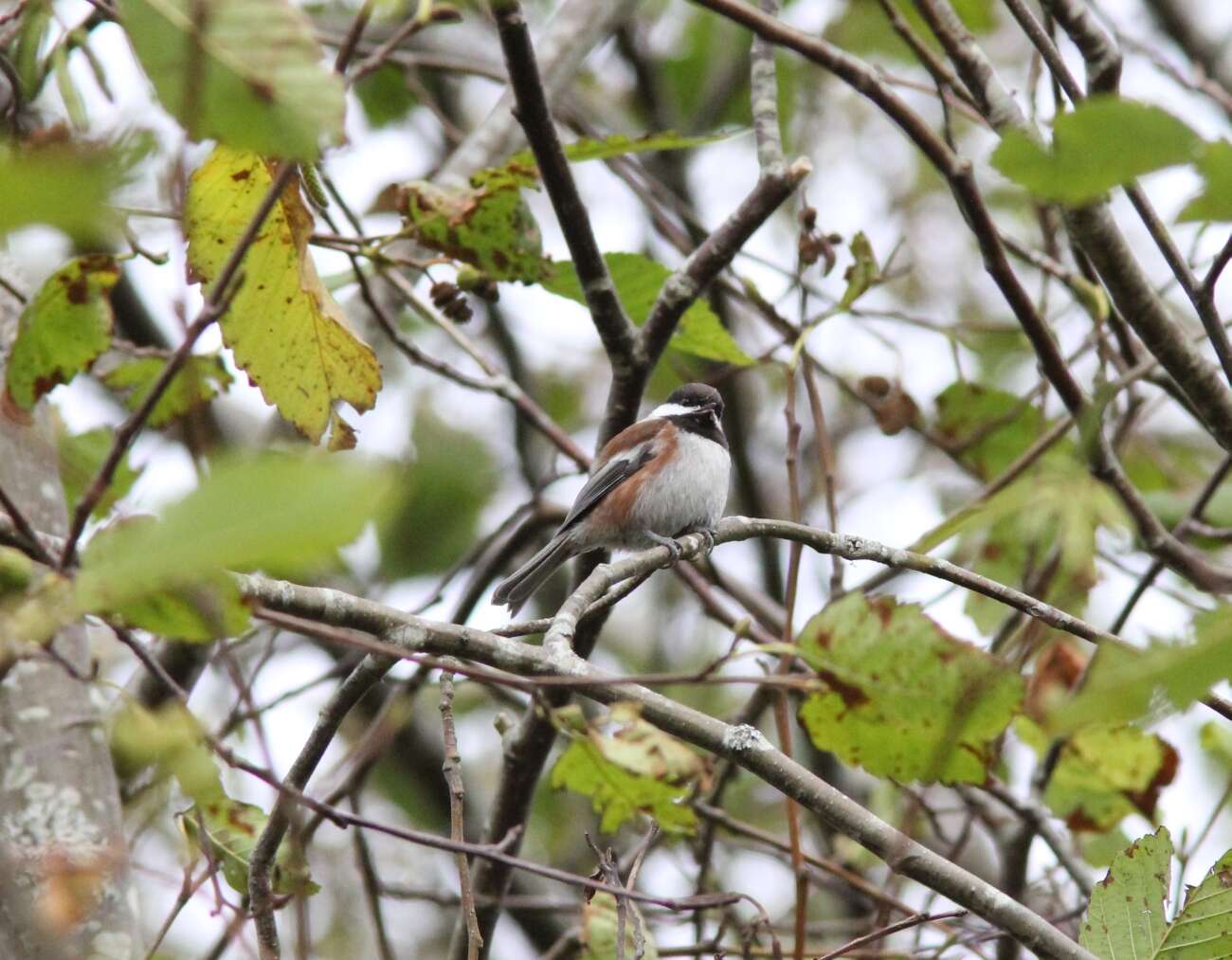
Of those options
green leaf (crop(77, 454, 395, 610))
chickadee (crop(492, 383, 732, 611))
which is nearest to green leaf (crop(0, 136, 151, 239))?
green leaf (crop(77, 454, 395, 610))

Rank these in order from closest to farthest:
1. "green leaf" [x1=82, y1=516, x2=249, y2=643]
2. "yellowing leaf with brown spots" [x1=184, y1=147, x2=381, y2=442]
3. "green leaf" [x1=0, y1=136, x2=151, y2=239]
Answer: "green leaf" [x1=0, y1=136, x2=151, y2=239], "green leaf" [x1=82, y1=516, x2=249, y2=643], "yellowing leaf with brown spots" [x1=184, y1=147, x2=381, y2=442]

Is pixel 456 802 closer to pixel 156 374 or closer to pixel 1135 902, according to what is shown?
pixel 1135 902

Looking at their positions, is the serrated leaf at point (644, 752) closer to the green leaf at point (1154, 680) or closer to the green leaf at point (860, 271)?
the green leaf at point (1154, 680)

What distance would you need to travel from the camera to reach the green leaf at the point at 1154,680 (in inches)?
40.6

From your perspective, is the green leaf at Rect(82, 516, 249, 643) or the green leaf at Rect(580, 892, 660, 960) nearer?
the green leaf at Rect(82, 516, 249, 643)

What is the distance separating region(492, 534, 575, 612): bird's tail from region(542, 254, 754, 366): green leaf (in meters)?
1.47

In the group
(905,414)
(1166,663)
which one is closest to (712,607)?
(905,414)

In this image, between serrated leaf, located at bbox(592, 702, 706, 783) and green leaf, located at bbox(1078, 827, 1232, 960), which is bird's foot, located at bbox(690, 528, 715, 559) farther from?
serrated leaf, located at bbox(592, 702, 706, 783)

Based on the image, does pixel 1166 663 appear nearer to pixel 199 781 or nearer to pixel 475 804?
pixel 199 781

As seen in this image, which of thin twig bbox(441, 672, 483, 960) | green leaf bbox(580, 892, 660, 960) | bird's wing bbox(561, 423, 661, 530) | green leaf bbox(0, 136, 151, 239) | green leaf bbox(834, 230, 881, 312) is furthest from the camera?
bird's wing bbox(561, 423, 661, 530)

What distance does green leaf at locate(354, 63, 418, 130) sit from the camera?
277 inches

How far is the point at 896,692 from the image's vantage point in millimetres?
1755

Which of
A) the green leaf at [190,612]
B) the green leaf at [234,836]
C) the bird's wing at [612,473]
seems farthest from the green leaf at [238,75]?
the bird's wing at [612,473]

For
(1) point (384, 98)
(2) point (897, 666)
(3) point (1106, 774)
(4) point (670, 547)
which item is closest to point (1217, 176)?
(2) point (897, 666)
